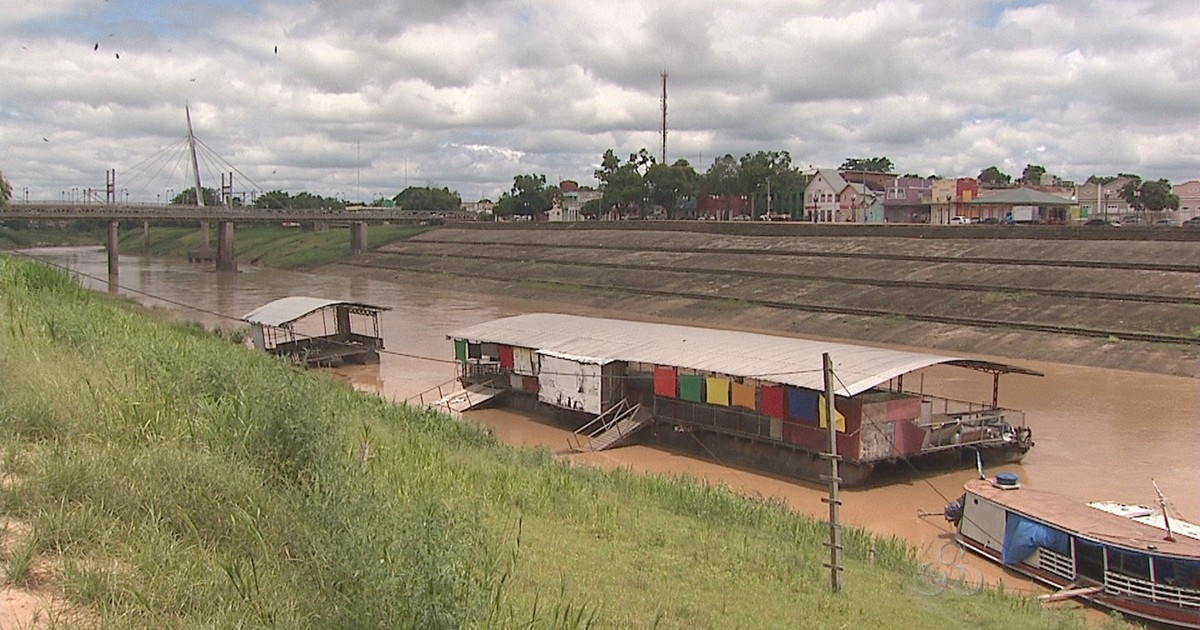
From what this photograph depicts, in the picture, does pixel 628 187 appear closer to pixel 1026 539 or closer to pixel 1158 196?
pixel 1158 196

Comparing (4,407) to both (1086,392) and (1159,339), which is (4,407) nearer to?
(1086,392)

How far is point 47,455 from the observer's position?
961cm

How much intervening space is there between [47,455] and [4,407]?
4.85 feet

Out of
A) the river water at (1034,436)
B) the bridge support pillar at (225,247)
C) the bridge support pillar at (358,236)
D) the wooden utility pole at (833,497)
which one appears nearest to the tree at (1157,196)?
the river water at (1034,436)

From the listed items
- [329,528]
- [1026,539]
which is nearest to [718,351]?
[1026,539]

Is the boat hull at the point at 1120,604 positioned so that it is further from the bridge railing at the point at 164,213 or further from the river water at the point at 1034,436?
the bridge railing at the point at 164,213

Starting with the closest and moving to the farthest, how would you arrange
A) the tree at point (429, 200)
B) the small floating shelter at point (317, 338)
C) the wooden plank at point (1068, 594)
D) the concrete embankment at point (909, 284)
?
the wooden plank at point (1068, 594)
the small floating shelter at point (317, 338)
the concrete embankment at point (909, 284)
the tree at point (429, 200)

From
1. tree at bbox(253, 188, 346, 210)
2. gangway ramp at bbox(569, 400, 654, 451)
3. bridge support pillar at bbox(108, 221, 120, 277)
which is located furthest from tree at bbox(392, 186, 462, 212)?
gangway ramp at bbox(569, 400, 654, 451)

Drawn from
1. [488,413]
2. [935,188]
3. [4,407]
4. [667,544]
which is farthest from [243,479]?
[935,188]

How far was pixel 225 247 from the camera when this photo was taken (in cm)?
9662

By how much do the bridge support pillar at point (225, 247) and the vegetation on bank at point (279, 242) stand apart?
Answer: 29.9ft

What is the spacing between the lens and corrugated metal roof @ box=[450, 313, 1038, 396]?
23.2 meters

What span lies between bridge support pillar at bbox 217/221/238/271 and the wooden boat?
88.7m

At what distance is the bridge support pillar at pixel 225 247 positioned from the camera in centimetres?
9538
